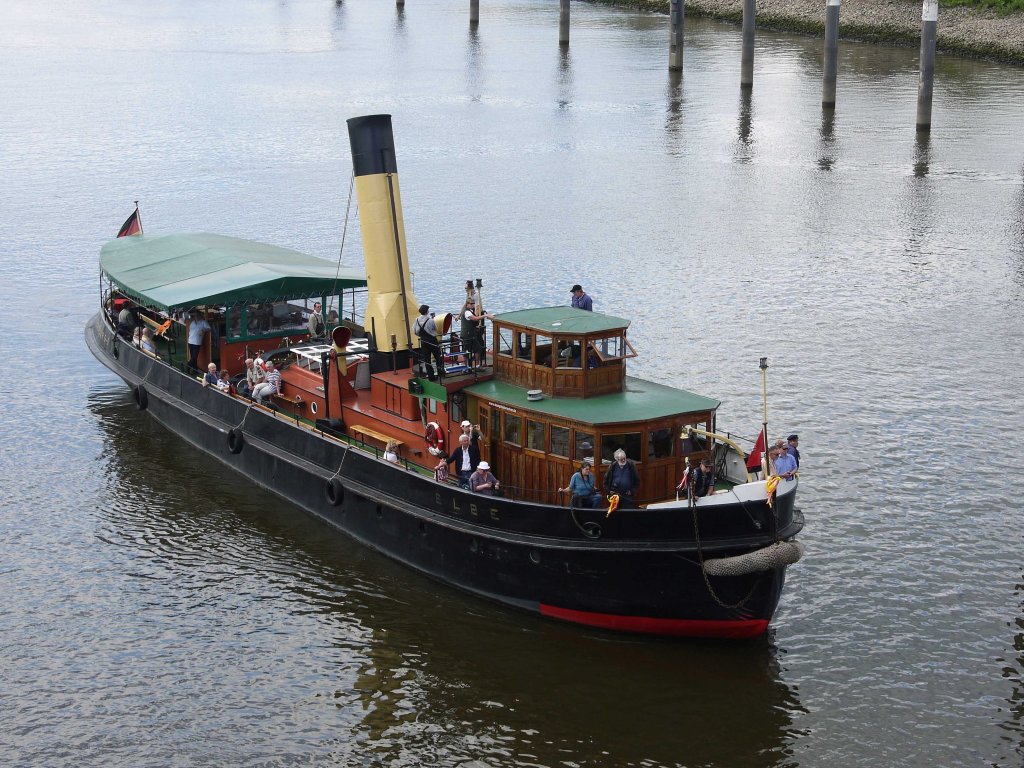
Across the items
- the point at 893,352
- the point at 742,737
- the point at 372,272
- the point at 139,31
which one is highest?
the point at 139,31

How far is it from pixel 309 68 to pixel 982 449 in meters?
69.0

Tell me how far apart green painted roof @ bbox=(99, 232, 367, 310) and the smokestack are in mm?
3722

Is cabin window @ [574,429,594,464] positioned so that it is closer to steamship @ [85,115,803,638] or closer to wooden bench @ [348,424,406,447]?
steamship @ [85,115,803,638]

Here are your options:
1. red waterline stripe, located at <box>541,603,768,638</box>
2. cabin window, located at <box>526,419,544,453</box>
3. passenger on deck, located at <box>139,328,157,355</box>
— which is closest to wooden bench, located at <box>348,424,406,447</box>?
cabin window, located at <box>526,419,544,453</box>

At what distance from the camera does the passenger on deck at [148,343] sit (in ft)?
106

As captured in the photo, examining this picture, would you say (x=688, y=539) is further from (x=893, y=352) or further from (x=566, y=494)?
(x=893, y=352)

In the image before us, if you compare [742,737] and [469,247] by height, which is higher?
[469,247]

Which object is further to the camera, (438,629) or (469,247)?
(469,247)

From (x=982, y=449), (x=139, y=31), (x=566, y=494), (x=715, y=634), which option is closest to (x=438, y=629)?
A: (x=566, y=494)

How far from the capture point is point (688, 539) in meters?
20.0

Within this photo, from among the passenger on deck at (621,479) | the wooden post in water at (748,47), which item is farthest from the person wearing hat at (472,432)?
the wooden post in water at (748,47)

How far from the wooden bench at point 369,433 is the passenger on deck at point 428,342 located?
65.1 inches

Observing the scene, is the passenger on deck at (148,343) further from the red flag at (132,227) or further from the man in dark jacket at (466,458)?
the man in dark jacket at (466,458)

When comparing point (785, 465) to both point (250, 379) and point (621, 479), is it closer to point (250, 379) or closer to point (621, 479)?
point (621, 479)
